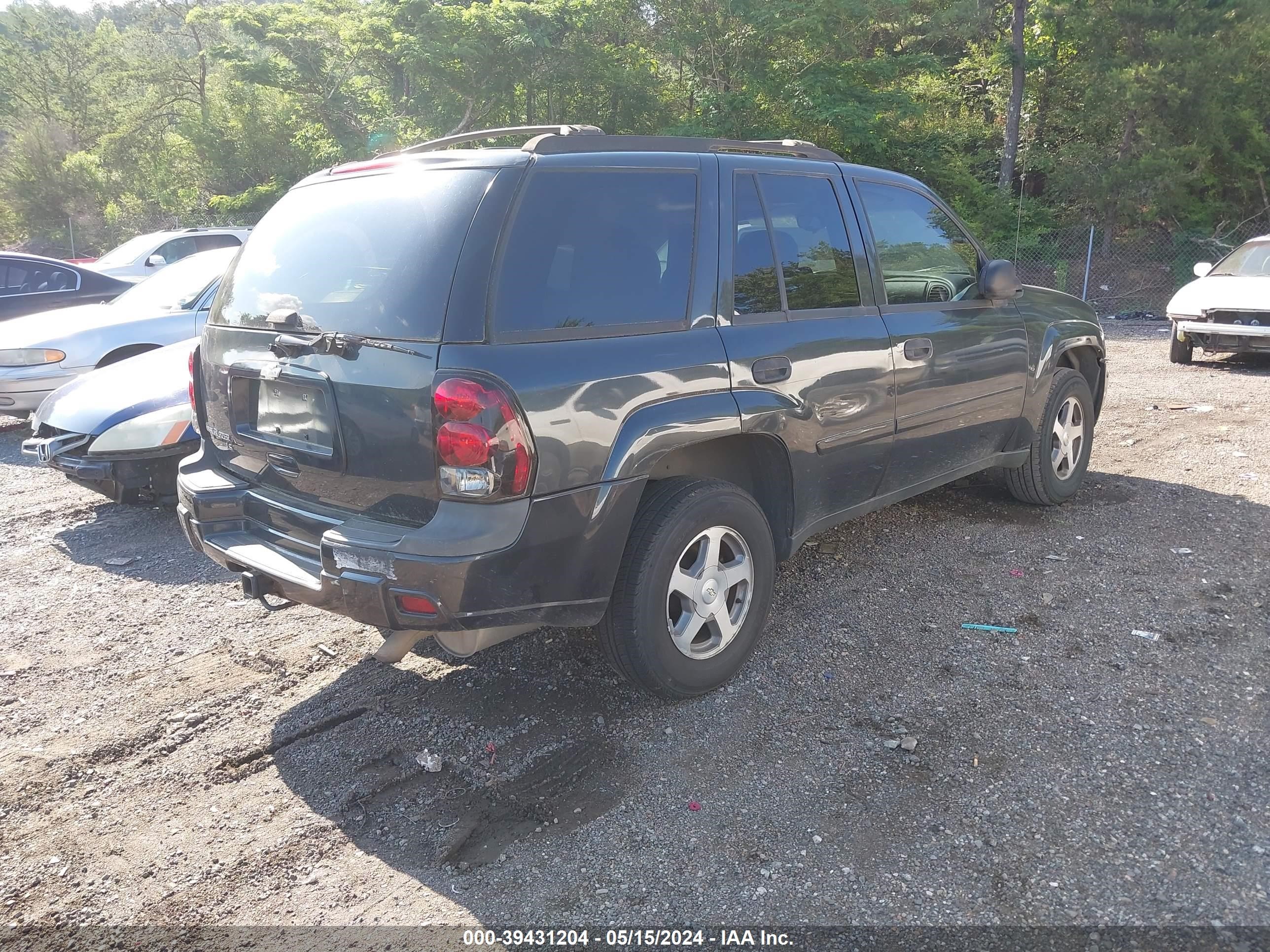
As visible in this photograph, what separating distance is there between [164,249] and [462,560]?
455 inches

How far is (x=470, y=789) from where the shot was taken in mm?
2992

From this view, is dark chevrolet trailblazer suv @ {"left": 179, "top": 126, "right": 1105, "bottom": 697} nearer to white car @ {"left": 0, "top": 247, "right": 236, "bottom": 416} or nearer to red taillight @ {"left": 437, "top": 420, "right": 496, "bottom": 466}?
red taillight @ {"left": 437, "top": 420, "right": 496, "bottom": 466}

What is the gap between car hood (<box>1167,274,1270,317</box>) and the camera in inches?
408

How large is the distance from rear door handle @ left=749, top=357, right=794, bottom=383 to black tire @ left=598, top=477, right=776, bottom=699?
1.39ft

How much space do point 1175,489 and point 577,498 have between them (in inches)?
191

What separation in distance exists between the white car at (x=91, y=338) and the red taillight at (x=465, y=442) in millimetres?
5817

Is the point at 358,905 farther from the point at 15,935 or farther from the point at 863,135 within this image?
the point at 863,135

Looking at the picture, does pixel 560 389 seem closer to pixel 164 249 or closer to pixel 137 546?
pixel 137 546

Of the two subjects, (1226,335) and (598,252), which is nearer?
(598,252)

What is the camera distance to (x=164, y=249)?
12.1 meters

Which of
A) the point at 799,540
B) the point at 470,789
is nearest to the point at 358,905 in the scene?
the point at 470,789

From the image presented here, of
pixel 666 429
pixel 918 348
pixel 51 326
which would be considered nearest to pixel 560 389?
pixel 666 429

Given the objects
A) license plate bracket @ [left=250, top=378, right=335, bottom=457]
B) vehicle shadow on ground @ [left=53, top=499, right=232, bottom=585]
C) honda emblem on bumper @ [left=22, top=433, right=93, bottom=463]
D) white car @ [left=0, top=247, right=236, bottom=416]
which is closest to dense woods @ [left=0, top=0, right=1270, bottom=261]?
white car @ [left=0, top=247, right=236, bottom=416]

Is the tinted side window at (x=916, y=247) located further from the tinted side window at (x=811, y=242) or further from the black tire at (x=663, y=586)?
the black tire at (x=663, y=586)
